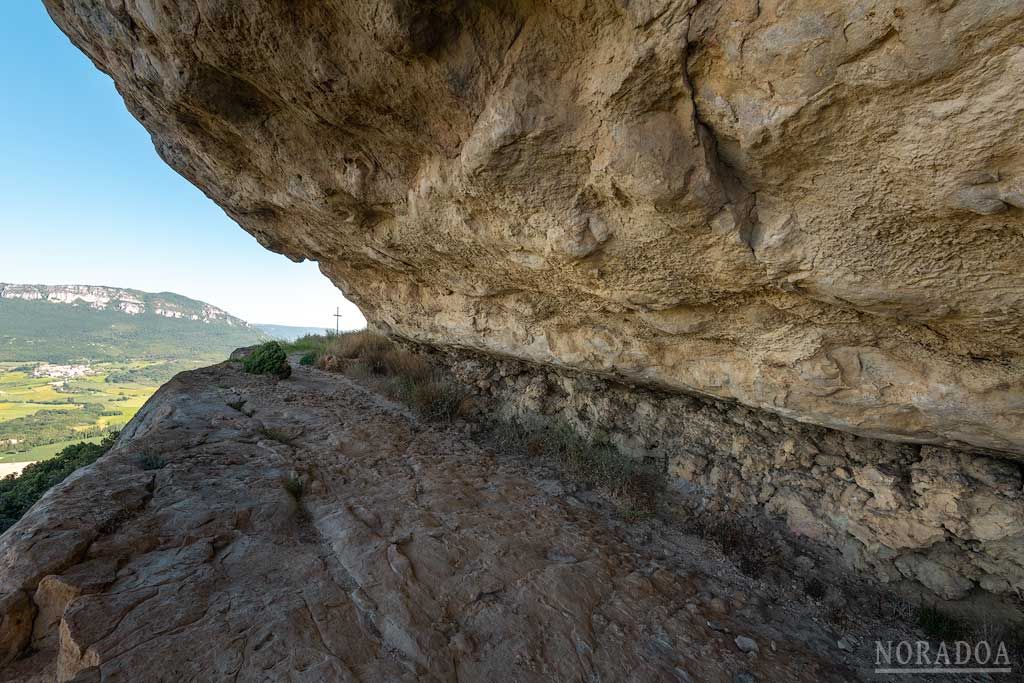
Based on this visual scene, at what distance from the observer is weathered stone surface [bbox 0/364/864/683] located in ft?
6.11

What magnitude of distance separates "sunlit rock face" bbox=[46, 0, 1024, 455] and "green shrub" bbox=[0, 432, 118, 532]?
13.9ft

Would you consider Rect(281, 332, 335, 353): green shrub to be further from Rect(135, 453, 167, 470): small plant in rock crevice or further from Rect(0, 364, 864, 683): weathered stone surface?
Rect(0, 364, 864, 683): weathered stone surface

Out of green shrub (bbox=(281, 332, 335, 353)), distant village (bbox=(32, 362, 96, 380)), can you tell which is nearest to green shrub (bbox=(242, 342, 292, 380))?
green shrub (bbox=(281, 332, 335, 353))

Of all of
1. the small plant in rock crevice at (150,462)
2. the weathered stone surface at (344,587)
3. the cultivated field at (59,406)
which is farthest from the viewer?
the cultivated field at (59,406)

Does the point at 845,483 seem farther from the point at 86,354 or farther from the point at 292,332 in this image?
the point at 292,332

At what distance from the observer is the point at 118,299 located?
97375mm

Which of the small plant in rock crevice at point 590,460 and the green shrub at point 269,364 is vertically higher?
the green shrub at point 269,364

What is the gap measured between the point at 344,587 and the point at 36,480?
6.16 m

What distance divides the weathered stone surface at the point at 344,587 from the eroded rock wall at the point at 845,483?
2.58 feet

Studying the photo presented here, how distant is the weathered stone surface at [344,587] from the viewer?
186 cm

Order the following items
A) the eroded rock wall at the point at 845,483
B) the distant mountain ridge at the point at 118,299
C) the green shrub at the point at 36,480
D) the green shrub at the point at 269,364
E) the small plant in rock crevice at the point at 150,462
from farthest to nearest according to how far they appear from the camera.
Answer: the distant mountain ridge at the point at 118,299, the green shrub at the point at 269,364, the green shrub at the point at 36,480, the small plant in rock crevice at the point at 150,462, the eroded rock wall at the point at 845,483

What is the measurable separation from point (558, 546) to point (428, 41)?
3355mm

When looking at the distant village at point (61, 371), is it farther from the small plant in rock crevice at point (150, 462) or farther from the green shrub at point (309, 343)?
the small plant in rock crevice at point (150, 462)

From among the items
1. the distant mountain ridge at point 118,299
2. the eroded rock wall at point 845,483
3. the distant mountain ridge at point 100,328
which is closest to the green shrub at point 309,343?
the eroded rock wall at point 845,483
